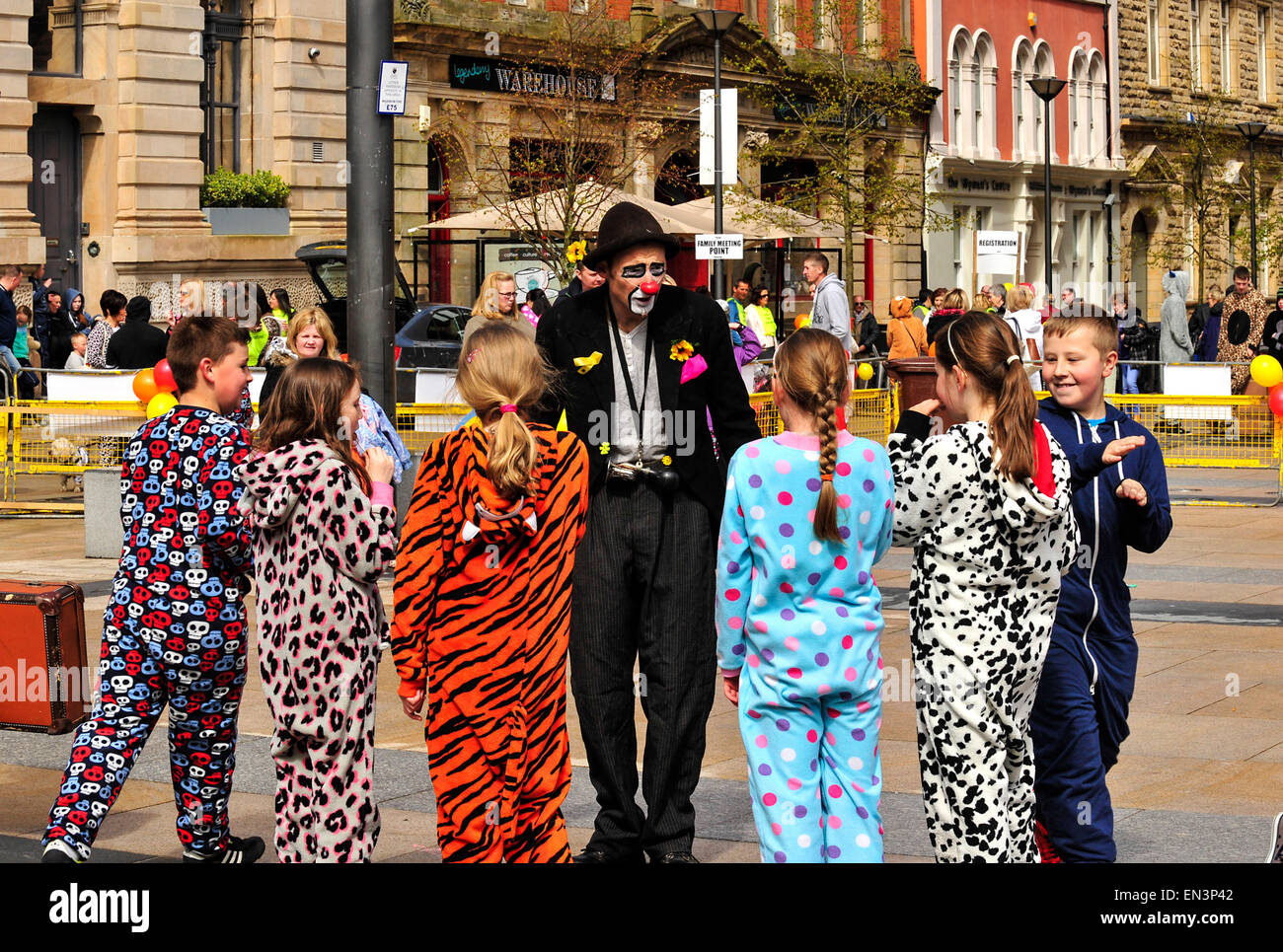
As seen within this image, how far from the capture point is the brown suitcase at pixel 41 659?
19.1 feet

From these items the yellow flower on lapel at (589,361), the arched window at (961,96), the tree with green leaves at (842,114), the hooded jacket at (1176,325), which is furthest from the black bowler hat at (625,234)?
the arched window at (961,96)

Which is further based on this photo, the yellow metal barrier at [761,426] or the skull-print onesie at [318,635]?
the yellow metal barrier at [761,426]

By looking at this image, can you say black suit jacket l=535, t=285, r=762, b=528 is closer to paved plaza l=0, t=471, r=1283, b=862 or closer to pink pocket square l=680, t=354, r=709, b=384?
pink pocket square l=680, t=354, r=709, b=384

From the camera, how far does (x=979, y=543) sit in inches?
197

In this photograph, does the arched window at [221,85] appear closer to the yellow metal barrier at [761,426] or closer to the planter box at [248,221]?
the planter box at [248,221]

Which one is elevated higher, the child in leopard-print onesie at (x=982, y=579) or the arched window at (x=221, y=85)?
the arched window at (x=221, y=85)

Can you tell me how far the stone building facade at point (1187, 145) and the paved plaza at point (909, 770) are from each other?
40.4 m

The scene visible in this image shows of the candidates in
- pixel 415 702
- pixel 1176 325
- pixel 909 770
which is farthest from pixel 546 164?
pixel 415 702

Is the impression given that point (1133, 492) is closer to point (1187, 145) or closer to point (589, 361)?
point (589, 361)

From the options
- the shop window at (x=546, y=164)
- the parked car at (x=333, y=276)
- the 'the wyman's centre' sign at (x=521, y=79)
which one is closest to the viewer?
the parked car at (x=333, y=276)

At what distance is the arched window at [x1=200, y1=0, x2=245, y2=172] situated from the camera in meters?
29.1

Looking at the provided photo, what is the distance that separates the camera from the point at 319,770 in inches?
209

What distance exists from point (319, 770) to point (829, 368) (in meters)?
1.79

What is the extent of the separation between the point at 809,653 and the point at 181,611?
2.04 meters
